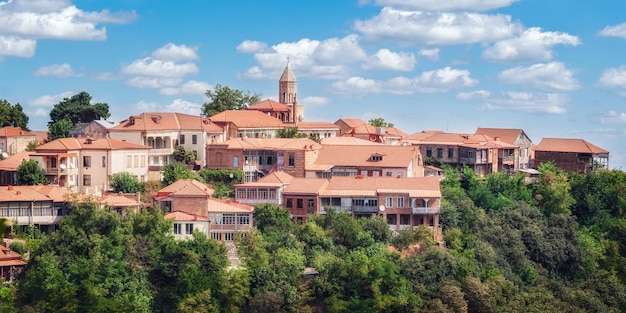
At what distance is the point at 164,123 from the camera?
145 ft

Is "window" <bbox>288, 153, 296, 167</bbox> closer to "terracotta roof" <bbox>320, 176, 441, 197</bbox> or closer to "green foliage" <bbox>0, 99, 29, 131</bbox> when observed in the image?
"terracotta roof" <bbox>320, 176, 441, 197</bbox>

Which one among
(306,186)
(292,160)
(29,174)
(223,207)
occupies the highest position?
(292,160)

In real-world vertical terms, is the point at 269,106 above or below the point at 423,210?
above

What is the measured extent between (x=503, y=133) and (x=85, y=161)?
26.1 metres

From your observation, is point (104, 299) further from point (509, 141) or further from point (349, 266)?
point (509, 141)

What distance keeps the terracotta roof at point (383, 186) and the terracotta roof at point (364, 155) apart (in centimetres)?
294

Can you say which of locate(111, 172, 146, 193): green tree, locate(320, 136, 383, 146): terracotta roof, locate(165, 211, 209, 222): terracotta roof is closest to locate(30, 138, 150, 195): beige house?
locate(111, 172, 146, 193): green tree

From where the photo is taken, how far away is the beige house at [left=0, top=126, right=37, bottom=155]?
4453cm

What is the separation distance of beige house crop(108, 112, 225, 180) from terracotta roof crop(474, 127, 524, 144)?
57.0 feet

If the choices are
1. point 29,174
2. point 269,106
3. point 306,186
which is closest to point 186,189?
point 306,186

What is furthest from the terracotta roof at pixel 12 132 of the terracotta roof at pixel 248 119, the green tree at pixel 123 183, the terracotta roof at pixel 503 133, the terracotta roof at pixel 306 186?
the terracotta roof at pixel 503 133

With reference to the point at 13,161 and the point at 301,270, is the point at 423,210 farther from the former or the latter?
the point at 13,161

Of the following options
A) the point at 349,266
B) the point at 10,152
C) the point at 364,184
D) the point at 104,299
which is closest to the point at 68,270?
the point at 104,299

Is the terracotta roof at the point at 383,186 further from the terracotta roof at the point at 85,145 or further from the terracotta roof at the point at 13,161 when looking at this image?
the terracotta roof at the point at 13,161
